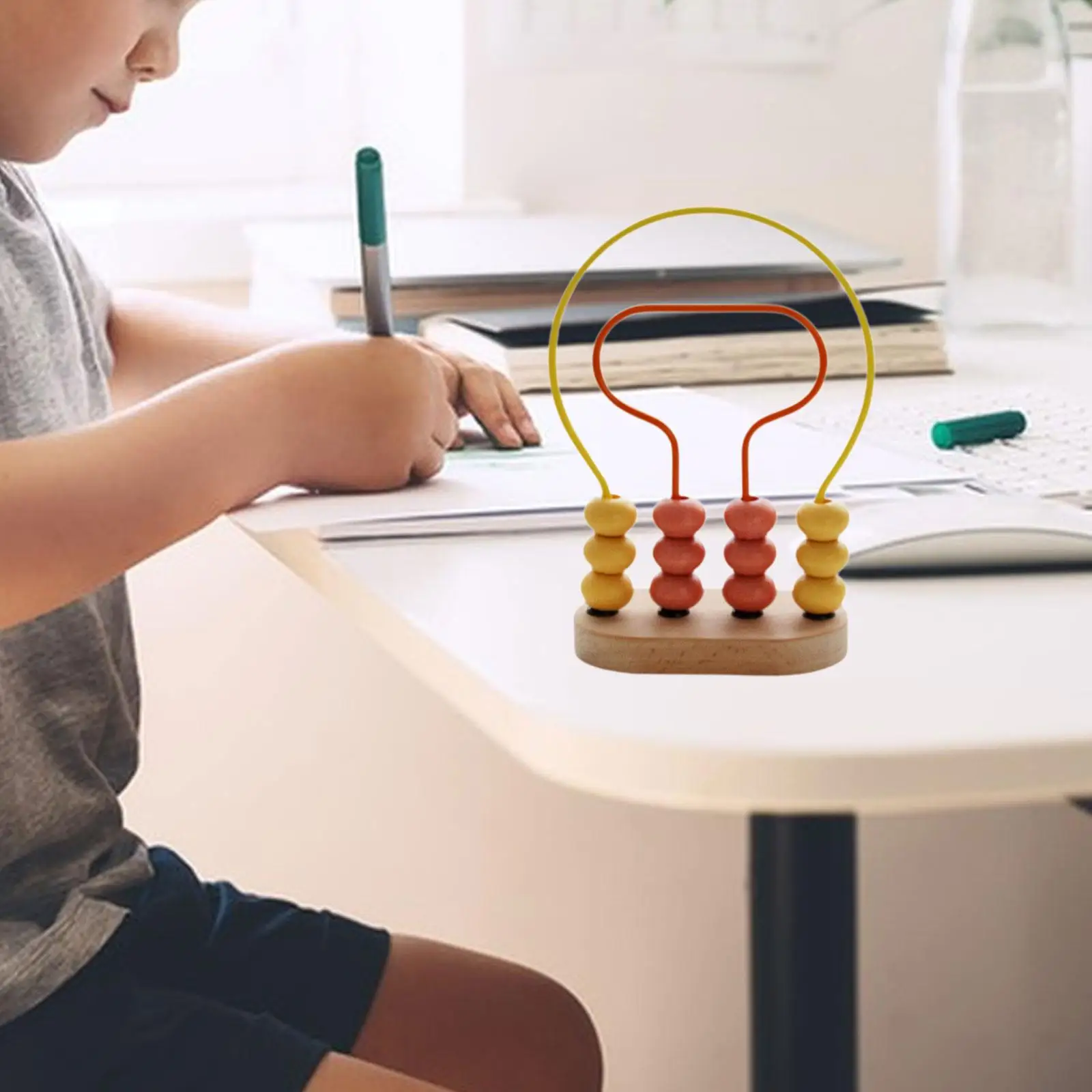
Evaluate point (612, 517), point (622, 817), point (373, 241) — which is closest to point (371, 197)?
point (373, 241)

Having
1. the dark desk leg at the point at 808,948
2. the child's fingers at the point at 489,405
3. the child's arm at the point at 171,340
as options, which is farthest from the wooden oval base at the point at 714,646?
the child's arm at the point at 171,340

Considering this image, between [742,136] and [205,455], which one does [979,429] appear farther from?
[742,136]

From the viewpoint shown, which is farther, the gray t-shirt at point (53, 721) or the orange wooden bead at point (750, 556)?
the gray t-shirt at point (53, 721)

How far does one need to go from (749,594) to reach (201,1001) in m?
0.33

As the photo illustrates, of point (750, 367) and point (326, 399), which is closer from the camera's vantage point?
point (326, 399)

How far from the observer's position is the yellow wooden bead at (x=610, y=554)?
0.72 m

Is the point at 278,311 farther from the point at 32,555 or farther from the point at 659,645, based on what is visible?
the point at 659,645

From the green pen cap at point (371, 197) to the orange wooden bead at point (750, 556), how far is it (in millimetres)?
251

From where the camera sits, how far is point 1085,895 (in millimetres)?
1792

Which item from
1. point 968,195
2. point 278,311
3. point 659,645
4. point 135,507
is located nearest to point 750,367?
point 968,195

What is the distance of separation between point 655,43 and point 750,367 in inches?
23.1

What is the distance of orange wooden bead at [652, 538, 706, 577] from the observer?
0.72 metres

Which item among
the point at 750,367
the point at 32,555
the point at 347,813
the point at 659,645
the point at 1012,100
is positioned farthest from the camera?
the point at 347,813

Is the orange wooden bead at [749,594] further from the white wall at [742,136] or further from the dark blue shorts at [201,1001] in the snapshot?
the white wall at [742,136]
